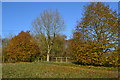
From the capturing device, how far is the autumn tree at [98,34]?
11.0m

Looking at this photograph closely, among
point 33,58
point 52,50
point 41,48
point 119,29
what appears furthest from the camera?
point 52,50

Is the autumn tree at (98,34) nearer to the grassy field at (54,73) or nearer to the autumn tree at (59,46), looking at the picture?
the grassy field at (54,73)

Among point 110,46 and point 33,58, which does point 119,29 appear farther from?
point 33,58

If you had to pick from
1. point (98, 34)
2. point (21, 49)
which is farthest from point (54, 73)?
point (21, 49)

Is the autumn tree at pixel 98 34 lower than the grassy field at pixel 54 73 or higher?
higher

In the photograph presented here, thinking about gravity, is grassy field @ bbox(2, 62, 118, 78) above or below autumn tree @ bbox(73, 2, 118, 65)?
A: below

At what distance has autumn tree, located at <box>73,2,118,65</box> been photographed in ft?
35.9

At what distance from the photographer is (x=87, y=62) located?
38.1ft

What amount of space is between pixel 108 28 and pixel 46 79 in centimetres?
853

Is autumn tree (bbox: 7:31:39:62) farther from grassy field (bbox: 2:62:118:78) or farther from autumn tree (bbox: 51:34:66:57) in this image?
grassy field (bbox: 2:62:118:78)

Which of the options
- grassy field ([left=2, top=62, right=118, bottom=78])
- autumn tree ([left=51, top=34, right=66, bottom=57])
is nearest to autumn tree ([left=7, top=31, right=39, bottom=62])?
autumn tree ([left=51, top=34, right=66, bottom=57])

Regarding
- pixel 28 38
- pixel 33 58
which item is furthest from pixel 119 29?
pixel 33 58

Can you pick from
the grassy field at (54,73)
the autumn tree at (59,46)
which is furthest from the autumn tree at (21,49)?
the grassy field at (54,73)

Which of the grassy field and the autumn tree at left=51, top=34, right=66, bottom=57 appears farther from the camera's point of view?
the autumn tree at left=51, top=34, right=66, bottom=57
